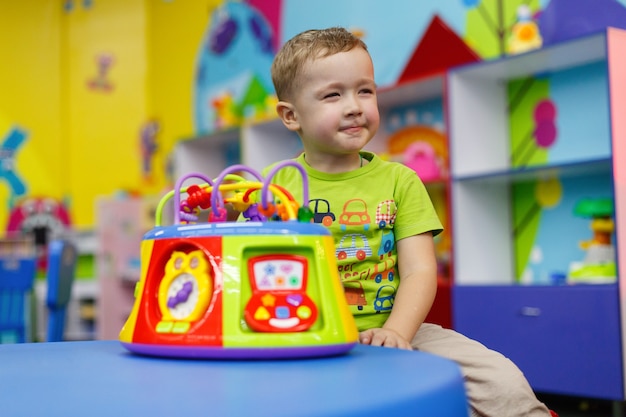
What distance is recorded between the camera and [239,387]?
0.58m

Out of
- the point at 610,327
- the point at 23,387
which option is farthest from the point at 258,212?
the point at 610,327

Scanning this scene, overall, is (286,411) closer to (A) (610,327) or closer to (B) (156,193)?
(A) (610,327)

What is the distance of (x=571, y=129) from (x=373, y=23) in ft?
4.13

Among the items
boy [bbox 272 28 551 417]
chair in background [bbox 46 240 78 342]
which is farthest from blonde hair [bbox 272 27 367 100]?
chair in background [bbox 46 240 78 342]

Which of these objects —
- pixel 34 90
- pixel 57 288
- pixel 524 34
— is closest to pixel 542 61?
pixel 524 34

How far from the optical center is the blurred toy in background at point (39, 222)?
633 cm

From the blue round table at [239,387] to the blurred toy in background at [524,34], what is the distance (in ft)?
8.59

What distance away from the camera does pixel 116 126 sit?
6.37 m

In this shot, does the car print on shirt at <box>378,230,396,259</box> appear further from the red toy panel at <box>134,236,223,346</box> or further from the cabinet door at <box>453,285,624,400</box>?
the cabinet door at <box>453,285,624,400</box>

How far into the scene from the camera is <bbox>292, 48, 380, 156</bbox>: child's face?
1148 millimetres

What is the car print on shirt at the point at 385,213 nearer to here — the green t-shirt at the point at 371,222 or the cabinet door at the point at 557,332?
the green t-shirt at the point at 371,222

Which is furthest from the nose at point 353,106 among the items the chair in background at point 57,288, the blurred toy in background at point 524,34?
the blurred toy in background at point 524,34

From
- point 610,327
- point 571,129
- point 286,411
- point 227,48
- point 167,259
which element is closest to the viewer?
point 286,411

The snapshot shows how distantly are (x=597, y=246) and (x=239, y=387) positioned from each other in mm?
2534
